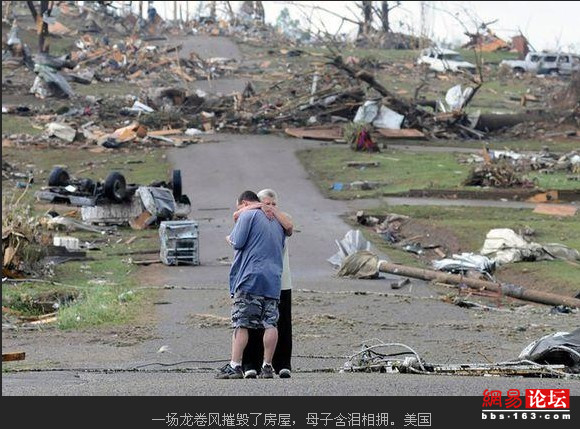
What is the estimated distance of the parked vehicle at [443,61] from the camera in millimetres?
71500

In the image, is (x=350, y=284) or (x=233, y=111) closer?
(x=350, y=284)

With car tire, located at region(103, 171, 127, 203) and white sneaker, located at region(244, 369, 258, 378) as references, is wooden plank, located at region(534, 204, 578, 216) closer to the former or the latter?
car tire, located at region(103, 171, 127, 203)

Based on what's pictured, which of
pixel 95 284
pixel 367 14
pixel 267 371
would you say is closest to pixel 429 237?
pixel 95 284

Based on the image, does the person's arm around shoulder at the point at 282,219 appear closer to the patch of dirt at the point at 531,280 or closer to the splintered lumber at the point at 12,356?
the splintered lumber at the point at 12,356

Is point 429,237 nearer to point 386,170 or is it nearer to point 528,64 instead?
point 386,170

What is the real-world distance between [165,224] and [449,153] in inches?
800

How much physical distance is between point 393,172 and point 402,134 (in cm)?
908

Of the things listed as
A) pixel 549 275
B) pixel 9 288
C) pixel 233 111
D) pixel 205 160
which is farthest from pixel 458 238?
pixel 233 111

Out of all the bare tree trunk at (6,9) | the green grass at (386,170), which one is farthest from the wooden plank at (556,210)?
the bare tree trunk at (6,9)

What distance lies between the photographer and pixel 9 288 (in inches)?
825

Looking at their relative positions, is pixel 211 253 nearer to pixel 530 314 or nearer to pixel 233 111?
pixel 530 314

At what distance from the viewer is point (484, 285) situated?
72.8 ft

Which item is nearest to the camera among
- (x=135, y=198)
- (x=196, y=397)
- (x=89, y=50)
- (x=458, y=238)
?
(x=196, y=397)

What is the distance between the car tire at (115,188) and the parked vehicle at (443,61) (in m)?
42.0
